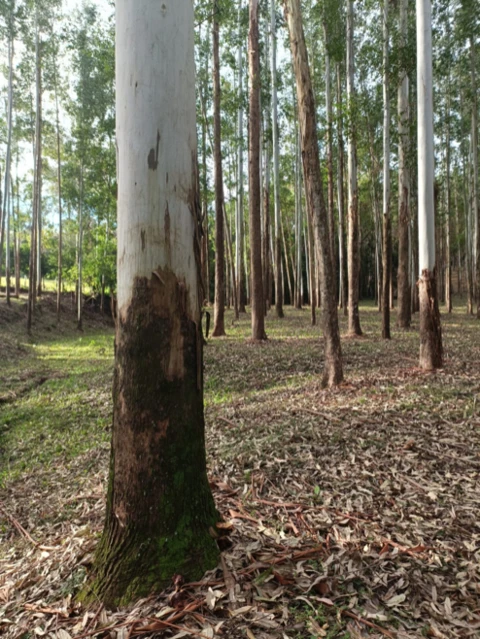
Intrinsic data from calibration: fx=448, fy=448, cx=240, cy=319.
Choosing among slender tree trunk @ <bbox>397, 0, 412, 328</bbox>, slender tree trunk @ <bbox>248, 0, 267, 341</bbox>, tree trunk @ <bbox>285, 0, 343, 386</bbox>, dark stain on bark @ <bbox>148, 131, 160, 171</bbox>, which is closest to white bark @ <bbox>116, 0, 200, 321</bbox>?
dark stain on bark @ <bbox>148, 131, 160, 171</bbox>

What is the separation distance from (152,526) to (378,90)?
16.6 m

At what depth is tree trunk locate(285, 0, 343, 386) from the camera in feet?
19.4

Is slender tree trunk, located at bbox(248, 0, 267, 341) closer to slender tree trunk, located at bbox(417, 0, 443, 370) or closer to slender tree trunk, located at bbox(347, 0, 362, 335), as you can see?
slender tree trunk, located at bbox(347, 0, 362, 335)

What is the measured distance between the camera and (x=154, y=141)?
81.0 inches

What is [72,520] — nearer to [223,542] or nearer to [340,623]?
[223,542]

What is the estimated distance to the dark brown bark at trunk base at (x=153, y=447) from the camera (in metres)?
2.09

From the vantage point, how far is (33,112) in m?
19.7

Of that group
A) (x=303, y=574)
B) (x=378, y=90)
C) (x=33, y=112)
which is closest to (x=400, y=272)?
(x=378, y=90)

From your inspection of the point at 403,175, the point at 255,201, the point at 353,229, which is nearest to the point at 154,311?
the point at 255,201

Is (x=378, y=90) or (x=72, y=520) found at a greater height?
(x=378, y=90)

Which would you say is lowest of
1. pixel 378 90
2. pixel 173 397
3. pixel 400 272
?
pixel 173 397

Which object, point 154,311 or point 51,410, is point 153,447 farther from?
point 51,410

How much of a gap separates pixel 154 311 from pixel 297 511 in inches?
68.9

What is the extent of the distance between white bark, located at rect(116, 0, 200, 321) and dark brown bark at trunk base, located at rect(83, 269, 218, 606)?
0.09m
